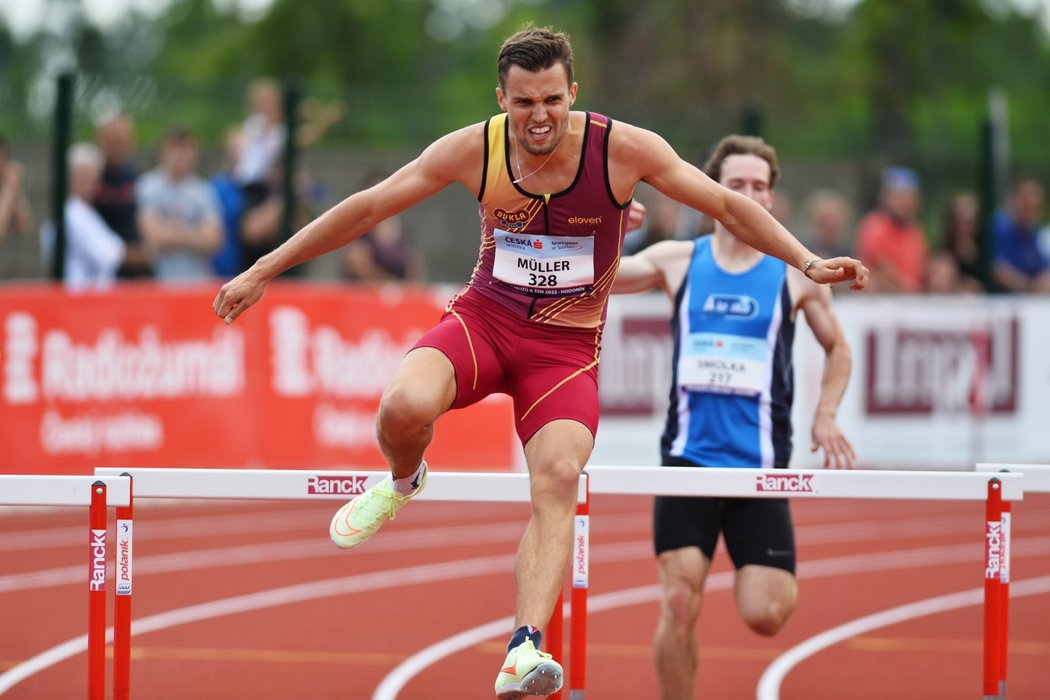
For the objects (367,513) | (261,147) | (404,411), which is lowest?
(367,513)

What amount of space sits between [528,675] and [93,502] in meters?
1.59

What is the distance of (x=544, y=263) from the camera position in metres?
4.99

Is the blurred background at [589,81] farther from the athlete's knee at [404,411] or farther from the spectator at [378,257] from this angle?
the athlete's knee at [404,411]

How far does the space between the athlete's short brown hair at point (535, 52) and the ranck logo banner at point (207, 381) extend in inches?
273

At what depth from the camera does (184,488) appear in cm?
510

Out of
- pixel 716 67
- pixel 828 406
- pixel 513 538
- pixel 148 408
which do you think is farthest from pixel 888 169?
pixel 716 67

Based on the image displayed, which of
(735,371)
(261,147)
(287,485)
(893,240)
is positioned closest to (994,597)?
(735,371)

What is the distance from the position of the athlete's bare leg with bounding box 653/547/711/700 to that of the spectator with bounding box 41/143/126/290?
7.15m

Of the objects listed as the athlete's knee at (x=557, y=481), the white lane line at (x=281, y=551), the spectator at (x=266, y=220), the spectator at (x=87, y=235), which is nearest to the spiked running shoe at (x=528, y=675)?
the athlete's knee at (x=557, y=481)

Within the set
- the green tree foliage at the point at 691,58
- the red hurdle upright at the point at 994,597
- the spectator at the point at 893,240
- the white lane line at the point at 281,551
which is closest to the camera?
the red hurdle upright at the point at 994,597

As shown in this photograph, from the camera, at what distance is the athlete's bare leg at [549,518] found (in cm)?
469

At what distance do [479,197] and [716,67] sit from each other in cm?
2688

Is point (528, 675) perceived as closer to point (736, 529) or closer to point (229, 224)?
point (736, 529)

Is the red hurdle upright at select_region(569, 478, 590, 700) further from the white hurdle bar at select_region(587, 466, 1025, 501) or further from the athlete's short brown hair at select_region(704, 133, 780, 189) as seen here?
the athlete's short brown hair at select_region(704, 133, 780, 189)
